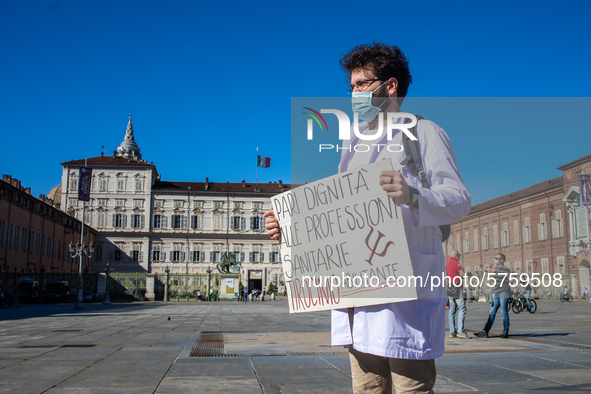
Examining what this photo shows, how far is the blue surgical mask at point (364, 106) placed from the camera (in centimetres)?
214

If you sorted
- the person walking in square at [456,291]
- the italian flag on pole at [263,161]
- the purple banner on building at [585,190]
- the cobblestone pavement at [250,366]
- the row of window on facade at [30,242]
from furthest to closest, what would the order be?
the italian flag on pole at [263,161] → the row of window on facade at [30,242] → the purple banner on building at [585,190] → the person walking in square at [456,291] → the cobblestone pavement at [250,366]

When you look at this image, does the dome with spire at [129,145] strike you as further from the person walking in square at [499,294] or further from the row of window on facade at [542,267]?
the person walking in square at [499,294]

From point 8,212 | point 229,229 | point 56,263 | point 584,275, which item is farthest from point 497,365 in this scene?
point 229,229

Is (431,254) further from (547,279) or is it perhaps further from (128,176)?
(128,176)

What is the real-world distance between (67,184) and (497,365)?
69.8 m

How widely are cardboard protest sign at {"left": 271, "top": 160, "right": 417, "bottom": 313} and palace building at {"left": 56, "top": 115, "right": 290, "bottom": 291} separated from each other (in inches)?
2531

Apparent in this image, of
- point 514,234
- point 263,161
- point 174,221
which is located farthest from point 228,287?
point 514,234

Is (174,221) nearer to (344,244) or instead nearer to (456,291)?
(456,291)

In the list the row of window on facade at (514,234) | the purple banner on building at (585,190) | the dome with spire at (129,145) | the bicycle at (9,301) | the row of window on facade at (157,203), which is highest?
the dome with spire at (129,145)

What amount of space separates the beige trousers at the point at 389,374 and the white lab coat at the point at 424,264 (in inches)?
2.1

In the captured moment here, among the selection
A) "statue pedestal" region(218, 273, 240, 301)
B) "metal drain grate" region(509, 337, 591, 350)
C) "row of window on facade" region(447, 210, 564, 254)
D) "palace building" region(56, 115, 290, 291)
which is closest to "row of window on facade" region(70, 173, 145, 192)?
"palace building" region(56, 115, 290, 291)

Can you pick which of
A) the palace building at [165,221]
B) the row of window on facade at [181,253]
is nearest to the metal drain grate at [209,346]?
the palace building at [165,221]

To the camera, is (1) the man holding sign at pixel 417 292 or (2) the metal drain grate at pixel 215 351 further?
(2) the metal drain grate at pixel 215 351

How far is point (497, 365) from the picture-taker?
19.3 feet
